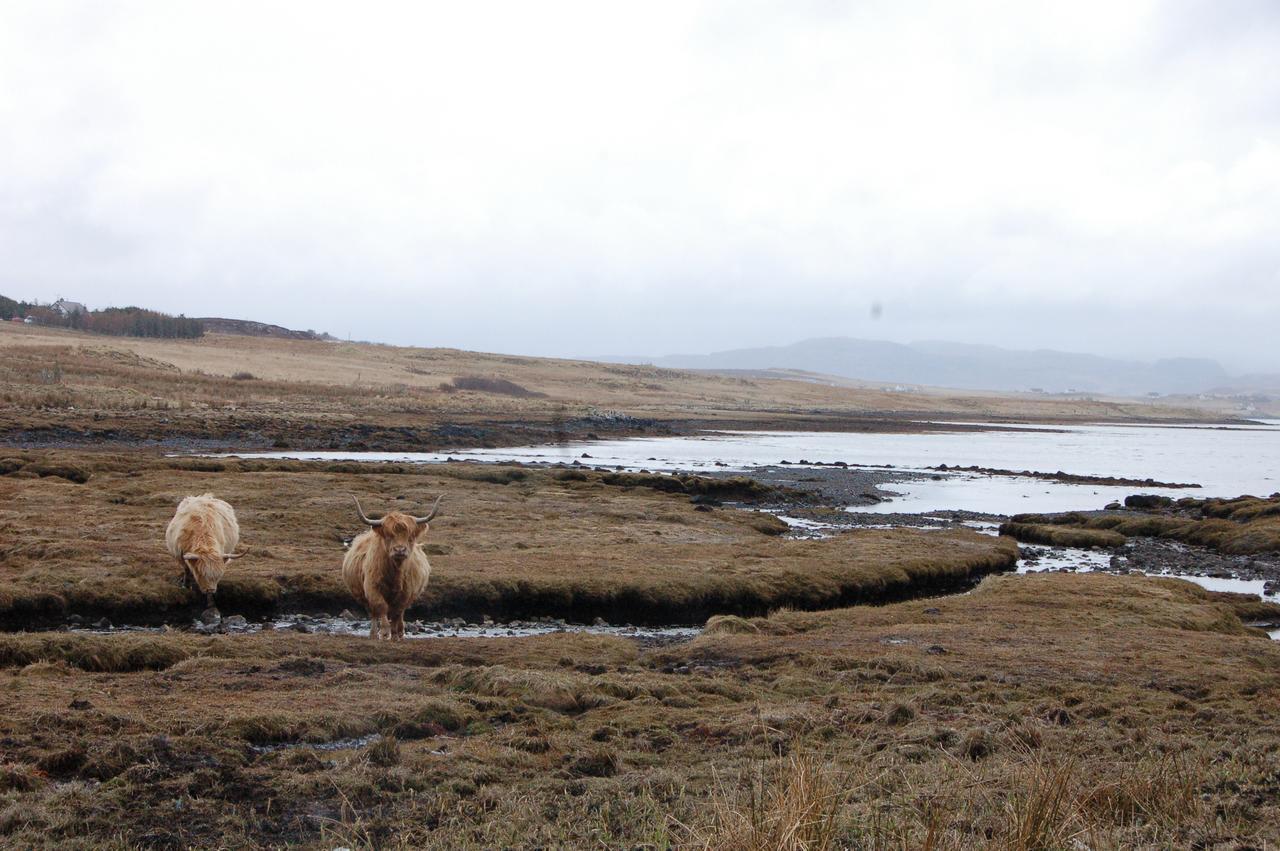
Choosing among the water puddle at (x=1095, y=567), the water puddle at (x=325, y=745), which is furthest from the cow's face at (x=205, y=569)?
the water puddle at (x=1095, y=567)

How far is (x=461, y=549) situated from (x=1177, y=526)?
77.9ft

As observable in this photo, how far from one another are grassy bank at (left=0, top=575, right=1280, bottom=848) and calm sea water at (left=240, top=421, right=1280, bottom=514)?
79.1 ft

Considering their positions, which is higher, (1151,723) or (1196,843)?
(1196,843)

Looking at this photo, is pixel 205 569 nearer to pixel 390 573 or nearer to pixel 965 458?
pixel 390 573

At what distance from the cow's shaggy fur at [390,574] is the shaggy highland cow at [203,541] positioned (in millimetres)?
2930

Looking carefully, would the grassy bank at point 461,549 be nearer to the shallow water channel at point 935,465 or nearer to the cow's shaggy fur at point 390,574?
the shallow water channel at point 935,465

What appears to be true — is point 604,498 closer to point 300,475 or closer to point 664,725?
point 300,475

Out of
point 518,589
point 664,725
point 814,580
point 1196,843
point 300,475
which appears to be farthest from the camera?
point 300,475

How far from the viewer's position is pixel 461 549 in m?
21.3

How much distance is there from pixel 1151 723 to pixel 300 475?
2643cm

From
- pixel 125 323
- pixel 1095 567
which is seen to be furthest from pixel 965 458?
pixel 125 323

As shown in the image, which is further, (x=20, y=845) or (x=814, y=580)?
(x=814, y=580)

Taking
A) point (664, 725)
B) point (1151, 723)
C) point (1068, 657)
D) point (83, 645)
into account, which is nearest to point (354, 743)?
point (664, 725)

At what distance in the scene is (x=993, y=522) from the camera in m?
32.9
